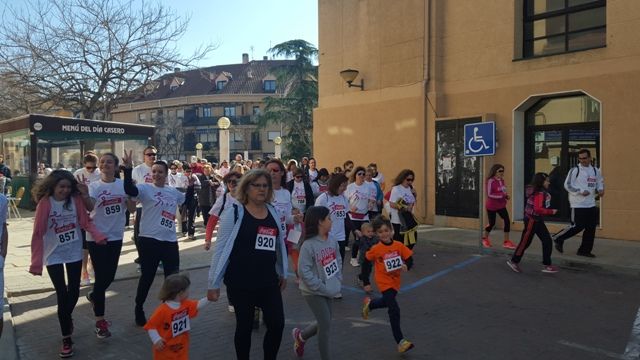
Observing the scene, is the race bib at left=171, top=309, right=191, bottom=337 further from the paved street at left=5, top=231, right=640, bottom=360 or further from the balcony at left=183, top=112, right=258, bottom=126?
the balcony at left=183, top=112, right=258, bottom=126

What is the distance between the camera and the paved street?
5086mm

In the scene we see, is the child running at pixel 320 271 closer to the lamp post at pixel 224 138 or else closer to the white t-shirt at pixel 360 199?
the white t-shirt at pixel 360 199

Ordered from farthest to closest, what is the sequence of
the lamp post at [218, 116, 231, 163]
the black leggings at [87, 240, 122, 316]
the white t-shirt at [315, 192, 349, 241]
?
1. the lamp post at [218, 116, 231, 163]
2. the white t-shirt at [315, 192, 349, 241]
3. the black leggings at [87, 240, 122, 316]

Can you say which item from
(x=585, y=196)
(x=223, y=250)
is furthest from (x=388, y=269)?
(x=585, y=196)

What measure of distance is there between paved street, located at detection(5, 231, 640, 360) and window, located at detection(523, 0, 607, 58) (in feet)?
19.5

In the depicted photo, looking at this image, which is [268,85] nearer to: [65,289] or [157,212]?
[157,212]

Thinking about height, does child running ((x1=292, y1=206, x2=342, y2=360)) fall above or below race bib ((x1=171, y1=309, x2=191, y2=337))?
above

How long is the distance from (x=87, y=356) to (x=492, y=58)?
1129 centimetres

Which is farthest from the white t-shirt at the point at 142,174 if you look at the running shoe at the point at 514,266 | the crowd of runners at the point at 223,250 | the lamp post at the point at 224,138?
the lamp post at the point at 224,138

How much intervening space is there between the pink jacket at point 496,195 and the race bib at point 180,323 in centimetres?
770

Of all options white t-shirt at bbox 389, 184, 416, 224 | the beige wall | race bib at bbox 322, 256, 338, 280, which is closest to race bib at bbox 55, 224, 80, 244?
race bib at bbox 322, 256, 338, 280

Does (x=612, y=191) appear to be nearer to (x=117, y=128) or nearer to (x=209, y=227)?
(x=209, y=227)

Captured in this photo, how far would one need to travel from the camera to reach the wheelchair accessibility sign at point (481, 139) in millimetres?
10023

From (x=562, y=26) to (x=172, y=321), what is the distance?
1168cm
